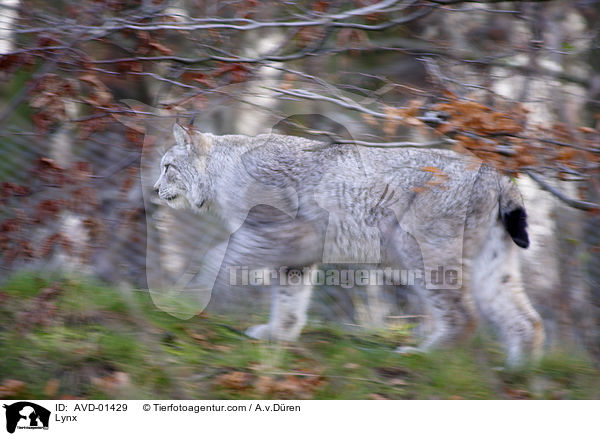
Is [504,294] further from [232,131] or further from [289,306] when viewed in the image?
[232,131]

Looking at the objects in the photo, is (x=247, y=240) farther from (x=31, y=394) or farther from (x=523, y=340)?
(x=523, y=340)

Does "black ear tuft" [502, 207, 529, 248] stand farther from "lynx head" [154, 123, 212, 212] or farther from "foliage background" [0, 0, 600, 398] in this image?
"lynx head" [154, 123, 212, 212]

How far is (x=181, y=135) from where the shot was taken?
191 inches

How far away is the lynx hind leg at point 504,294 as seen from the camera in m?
4.88

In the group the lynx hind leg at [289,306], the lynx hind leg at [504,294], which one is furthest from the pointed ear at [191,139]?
the lynx hind leg at [504,294]

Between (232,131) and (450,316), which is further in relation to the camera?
(232,131)

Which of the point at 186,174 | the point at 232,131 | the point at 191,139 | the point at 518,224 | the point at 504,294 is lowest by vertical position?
the point at 504,294

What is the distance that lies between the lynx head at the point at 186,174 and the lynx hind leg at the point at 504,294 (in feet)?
7.40

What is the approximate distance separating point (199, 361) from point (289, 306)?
1.06m

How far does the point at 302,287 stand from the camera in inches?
203
